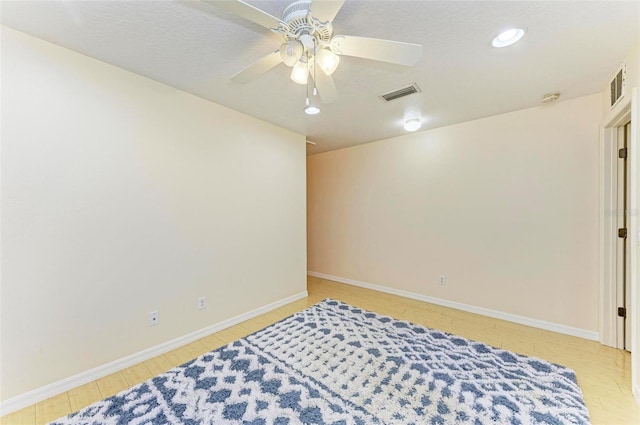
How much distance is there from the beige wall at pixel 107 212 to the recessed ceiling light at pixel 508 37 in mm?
2468

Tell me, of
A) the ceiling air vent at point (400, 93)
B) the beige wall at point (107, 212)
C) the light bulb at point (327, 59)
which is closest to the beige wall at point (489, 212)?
the ceiling air vent at point (400, 93)

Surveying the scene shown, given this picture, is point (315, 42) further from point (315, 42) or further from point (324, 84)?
point (324, 84)

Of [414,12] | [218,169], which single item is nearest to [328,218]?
[218,169]

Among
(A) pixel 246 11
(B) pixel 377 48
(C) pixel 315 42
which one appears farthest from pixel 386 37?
(A) pixel 246 11

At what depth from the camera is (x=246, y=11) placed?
3.94 ft

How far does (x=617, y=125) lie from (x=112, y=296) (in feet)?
15.3

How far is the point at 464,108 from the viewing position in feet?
9.64

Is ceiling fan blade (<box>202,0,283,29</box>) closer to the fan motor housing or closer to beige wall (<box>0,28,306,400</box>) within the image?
the fan motor housing

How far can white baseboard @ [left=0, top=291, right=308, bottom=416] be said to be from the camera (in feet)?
5.71

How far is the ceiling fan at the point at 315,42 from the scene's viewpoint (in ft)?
4.08

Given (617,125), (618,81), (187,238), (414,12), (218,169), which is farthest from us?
(218,169)

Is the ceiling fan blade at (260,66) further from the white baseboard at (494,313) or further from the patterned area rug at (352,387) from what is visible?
the white baseboard at (494,313)

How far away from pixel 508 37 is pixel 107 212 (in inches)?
125

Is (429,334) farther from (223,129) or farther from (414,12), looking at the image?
(223,129)
